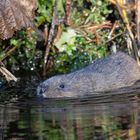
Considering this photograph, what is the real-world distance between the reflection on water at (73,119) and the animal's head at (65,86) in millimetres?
271

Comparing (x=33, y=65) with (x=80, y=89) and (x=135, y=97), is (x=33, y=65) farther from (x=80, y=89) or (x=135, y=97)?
(x=135, y=97)

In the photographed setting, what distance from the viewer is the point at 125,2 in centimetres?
888

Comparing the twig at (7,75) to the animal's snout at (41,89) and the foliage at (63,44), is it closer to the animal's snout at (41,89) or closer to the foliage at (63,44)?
the foliage at (63,44)

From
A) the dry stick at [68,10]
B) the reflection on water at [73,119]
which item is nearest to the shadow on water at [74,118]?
the reflection on water at [73,119]

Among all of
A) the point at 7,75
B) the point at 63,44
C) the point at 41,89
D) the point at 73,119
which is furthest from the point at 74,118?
the point at 63,44

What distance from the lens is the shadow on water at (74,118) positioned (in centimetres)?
465

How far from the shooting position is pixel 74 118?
535 cm

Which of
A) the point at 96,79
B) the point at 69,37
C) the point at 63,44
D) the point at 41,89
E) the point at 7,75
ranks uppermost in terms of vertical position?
the point at 69,37

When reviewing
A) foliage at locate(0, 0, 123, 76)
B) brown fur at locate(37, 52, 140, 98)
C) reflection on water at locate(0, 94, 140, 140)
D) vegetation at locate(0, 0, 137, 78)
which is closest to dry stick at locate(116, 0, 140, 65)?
vegetation at locate(0, 0, 137, 78)

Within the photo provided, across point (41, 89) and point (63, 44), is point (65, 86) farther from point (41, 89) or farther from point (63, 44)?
point (63, 44)

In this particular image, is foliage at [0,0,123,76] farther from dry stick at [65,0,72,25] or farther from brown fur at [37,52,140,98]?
brown fur at [37,52,140,98]

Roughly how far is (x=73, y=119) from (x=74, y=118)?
0.05 m

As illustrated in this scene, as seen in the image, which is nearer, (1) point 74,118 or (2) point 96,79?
(1) point 74,118

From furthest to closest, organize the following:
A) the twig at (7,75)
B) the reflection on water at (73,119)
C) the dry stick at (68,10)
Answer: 1. the dry stick at (68,10)
2. the twig at (7,75)
3. the reflection on water at (73,119)
